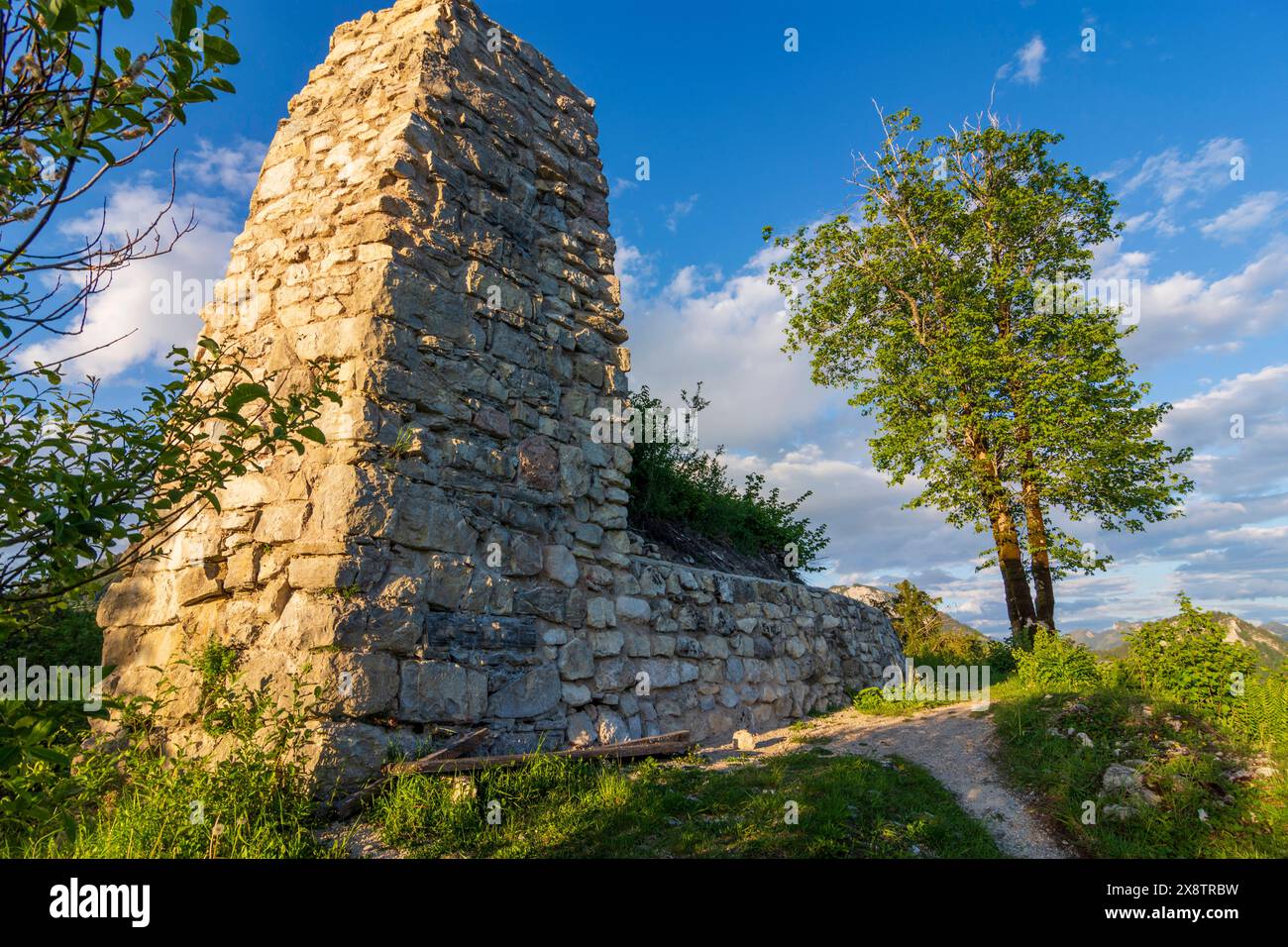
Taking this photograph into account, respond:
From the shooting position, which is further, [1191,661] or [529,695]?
[1191,661]

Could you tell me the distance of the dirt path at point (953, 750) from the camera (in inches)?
208

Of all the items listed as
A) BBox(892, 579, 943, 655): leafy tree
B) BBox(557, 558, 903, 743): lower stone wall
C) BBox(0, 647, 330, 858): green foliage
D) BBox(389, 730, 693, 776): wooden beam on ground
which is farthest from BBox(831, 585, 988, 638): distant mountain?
BBox(0, 647, 330, 858): green foliage

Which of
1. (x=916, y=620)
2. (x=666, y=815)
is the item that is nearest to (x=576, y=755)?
(x=666, y=815)

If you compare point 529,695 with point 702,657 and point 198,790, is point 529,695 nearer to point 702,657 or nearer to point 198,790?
point 198,790

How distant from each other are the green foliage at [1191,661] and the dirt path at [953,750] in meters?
1.69

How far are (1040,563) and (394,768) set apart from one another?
1457 centimetres

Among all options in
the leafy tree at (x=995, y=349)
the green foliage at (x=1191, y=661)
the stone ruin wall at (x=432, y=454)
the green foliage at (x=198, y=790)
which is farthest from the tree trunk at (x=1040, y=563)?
the green foliage at (x=198, y=790)

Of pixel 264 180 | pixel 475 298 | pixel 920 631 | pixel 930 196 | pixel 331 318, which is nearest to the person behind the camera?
pixel 331 318

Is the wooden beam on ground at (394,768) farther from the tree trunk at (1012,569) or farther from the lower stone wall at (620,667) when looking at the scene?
the tree trunk at (1012,569)

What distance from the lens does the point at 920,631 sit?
14.4 metres

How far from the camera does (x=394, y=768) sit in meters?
4.46

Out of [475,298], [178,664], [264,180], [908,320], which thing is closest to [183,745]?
[178,664]
